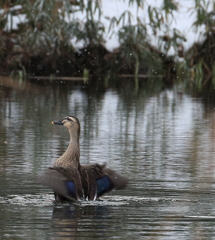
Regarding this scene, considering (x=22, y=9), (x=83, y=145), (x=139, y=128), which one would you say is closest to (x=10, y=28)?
(x=22, y=9)

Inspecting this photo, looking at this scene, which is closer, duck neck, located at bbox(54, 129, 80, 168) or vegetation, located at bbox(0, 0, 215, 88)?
duck neck, located at bbox(54, 129, 80, 168)

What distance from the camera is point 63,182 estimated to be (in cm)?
838

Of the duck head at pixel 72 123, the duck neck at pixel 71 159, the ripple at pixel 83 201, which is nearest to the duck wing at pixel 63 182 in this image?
the ripple at pixel 83 201

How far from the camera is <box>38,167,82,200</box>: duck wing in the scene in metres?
8.30

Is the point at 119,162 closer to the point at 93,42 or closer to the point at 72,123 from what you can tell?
the point at 72,123

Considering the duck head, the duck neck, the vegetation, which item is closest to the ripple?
the duck neck

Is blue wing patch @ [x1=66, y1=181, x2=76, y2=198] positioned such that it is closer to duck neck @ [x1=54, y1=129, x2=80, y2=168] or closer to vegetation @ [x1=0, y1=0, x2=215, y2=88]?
duck neck @ [x1=54, y1=129, x2=80, y2=168]

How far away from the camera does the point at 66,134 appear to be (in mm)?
14828

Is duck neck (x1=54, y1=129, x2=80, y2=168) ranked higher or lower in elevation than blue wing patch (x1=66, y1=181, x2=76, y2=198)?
higher

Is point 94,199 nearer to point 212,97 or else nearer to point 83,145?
point 83,145

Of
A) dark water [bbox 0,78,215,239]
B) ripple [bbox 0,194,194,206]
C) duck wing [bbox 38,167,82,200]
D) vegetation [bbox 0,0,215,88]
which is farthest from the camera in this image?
vegetation [bbox 0,0,215,88]

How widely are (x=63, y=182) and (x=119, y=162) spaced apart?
3.22 meters

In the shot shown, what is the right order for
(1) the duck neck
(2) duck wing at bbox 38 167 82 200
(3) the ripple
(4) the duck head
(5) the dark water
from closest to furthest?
(5) the dark water
(2) duck wing at bbox 38 167 82 200
(3) the ripple
(1) the duck neck
(4) the duck head

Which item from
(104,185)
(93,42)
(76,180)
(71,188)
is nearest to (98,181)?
(104,185)
